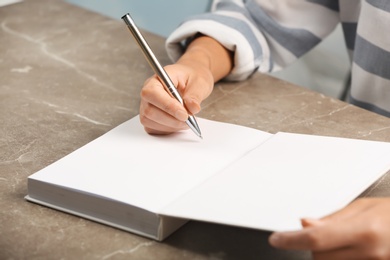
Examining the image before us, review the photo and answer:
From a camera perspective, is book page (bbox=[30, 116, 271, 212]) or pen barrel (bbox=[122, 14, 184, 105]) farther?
pen barrel (bbox=[122, 14, 184, 105])

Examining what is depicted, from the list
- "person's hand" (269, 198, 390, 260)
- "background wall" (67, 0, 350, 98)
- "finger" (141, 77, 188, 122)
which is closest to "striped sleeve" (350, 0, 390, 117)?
"finger" (141, 77, 188, 122)

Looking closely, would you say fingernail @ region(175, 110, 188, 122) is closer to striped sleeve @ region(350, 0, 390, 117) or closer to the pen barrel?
the pen barrel

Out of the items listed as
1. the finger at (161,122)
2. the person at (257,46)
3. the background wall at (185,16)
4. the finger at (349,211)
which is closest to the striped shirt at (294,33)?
the person at (257,46)

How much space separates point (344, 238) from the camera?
583mm

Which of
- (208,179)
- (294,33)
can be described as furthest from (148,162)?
(294,33)

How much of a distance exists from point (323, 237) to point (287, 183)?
0.36ft

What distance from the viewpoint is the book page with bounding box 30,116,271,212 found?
691mm

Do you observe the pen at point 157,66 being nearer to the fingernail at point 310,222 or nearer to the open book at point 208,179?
the open book at point 208,179

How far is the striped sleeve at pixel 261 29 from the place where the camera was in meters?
1.05

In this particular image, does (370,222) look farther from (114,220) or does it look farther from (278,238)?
(114,220)

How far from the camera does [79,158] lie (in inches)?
29.9

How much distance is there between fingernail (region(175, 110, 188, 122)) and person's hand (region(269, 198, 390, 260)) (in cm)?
25

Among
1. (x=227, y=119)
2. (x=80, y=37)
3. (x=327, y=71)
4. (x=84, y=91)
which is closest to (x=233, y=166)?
(x=227, y=119)

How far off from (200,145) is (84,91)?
0.85ft
